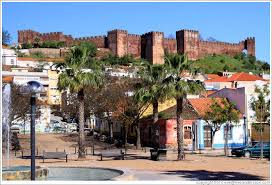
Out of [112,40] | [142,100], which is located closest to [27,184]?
[142,100]

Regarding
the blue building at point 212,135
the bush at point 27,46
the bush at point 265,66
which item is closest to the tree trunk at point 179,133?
the blue building at point 212,135

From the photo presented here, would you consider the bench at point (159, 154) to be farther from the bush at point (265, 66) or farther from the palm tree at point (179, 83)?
the bush at point (265, 66)

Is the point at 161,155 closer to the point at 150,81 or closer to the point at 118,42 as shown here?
the point at 150,81

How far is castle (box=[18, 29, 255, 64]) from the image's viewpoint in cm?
12373

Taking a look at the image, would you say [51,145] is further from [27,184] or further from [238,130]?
[27,184]

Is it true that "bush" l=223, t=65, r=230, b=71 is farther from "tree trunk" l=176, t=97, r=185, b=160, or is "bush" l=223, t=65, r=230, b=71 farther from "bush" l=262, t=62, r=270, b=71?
"tree trunk" l=176, t=97, r=185, b=160

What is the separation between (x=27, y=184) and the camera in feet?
47.5

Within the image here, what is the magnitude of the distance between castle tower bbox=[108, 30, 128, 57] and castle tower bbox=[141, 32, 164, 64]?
15.0 feet

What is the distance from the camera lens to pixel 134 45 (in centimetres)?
12769

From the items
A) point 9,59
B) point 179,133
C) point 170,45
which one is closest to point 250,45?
point 170,45

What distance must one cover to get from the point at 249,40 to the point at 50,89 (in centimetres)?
8607

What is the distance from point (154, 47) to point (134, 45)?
6.91 metres

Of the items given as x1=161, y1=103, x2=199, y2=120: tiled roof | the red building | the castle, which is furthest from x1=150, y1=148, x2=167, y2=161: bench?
the castle

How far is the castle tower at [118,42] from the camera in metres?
125
